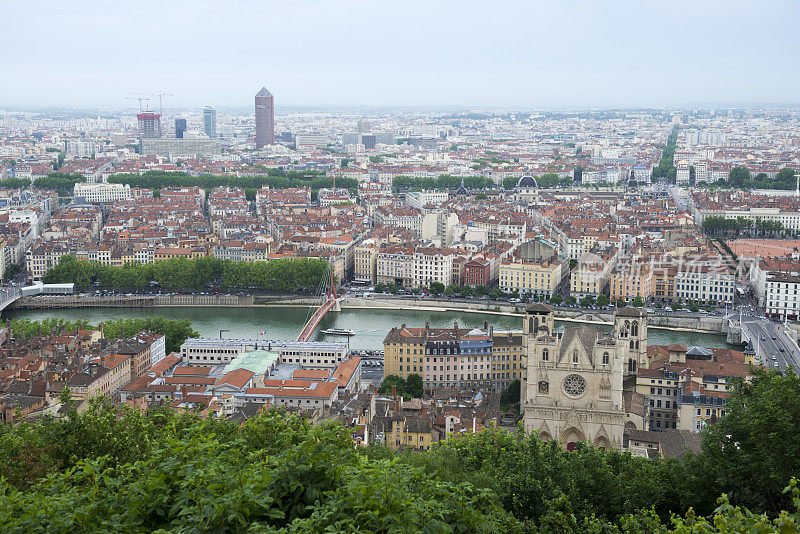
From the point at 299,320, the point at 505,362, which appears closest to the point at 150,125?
the point at 299,320

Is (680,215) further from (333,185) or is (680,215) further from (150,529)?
(150,529)

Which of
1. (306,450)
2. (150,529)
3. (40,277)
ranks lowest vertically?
(40,277)

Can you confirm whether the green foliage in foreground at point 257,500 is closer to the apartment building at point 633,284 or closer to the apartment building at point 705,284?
the apartment building at point 633,284

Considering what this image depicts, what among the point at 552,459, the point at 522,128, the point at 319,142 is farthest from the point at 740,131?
the point at 552,459

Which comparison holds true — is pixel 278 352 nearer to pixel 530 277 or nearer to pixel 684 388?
pixel 684 388

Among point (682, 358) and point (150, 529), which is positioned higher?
point (150, 529)

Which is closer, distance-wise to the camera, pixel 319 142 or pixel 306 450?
pixel 306 450

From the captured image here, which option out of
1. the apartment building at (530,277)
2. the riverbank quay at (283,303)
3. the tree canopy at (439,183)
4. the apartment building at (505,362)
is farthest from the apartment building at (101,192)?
the apartment building at (505,362)

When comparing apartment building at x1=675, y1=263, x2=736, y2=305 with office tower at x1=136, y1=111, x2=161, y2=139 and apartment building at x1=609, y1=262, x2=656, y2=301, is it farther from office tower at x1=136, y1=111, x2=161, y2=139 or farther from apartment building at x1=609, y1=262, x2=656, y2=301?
office tower at x1=136, y1=111, x2=161, y2=139
